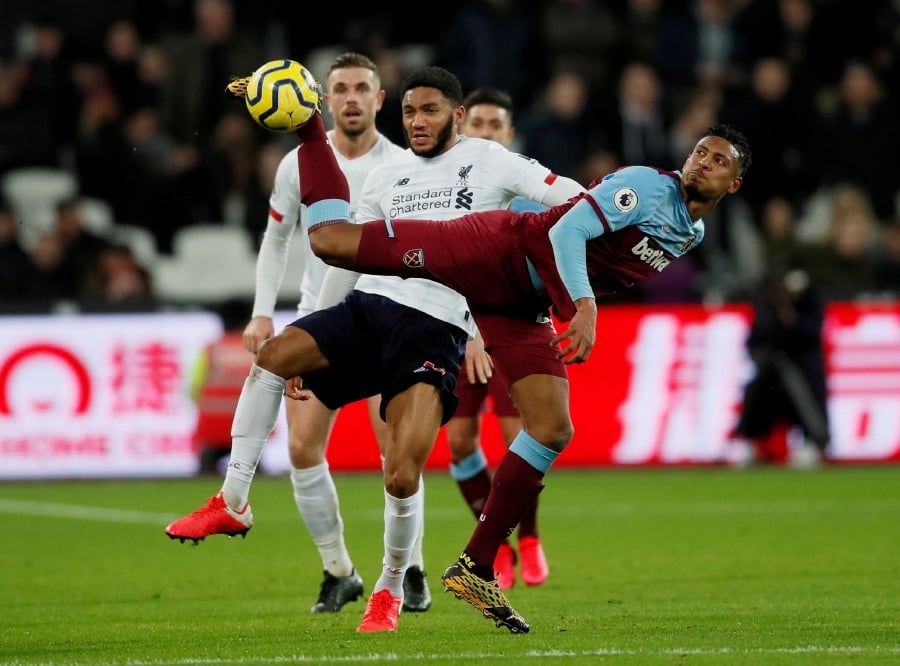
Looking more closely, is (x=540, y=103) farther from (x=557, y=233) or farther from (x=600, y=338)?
(x=557, y=233)

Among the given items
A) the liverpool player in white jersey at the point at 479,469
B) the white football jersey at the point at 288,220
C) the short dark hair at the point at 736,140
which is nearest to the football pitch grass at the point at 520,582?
the liverpool player in white jersey at the point at 479,469

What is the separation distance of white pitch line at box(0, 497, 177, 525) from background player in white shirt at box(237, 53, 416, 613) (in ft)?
14.1

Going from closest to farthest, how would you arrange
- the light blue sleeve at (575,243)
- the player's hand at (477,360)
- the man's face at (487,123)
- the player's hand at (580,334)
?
the player's hand at (580,334)
the light blue sleeve at (575,243)
the player's hand at (477,360)
the man's face at (487,123)

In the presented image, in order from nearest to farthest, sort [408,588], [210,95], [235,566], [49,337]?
[408,588] → [235,566] → [49,337] → [210,95]

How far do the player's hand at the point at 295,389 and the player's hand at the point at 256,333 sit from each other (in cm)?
28

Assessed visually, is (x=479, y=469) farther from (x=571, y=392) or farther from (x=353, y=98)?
(x=571, y=392)

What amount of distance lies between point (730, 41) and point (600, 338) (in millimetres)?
5026

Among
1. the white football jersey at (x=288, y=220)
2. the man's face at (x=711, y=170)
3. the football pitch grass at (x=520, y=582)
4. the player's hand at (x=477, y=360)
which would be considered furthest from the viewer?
the white football jersey at (x=288, y=220)

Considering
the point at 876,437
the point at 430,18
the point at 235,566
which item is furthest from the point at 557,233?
the point at 430,18

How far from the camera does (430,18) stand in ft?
64.2

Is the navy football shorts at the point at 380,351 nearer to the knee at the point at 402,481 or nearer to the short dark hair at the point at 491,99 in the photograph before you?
the knee at the point at 402,481

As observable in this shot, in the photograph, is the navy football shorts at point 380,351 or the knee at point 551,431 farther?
the navy football shorts at point 380,351

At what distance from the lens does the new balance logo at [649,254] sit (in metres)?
7.04

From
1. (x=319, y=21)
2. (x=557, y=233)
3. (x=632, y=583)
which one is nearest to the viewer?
(x=557, y=233)
